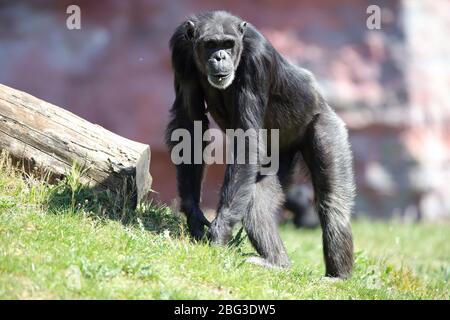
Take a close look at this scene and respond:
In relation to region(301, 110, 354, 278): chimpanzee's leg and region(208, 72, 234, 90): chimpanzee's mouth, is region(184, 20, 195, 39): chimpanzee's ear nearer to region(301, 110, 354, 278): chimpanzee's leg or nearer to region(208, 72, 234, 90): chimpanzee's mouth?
region(208, 72, 234, 90): chimpanzee's mouth

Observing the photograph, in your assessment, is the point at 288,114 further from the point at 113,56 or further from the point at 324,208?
the point at 113,56

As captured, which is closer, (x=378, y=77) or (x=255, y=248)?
(x=255, y=248)

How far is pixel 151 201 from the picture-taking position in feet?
24.1

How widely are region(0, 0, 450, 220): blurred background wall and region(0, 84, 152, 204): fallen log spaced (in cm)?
828

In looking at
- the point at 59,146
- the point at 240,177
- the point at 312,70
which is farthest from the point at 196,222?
the point at 312,70

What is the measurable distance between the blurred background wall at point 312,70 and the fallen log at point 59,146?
27.2 feet

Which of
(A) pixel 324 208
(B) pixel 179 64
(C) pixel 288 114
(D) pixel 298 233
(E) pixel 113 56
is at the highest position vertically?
(E) pixel 113 56

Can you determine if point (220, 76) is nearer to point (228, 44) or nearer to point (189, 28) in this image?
point (228, 44)

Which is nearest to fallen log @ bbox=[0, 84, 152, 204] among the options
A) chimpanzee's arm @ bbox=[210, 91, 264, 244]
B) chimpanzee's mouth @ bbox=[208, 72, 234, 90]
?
chimpanzee's arm @ bbox=[210, 91, 264, 244]

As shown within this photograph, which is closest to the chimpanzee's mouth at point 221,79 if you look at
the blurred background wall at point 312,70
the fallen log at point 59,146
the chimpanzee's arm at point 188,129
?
the chimpanzee's arm at point 188,129

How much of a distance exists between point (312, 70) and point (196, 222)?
9.48 metres

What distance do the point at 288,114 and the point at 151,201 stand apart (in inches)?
63.8

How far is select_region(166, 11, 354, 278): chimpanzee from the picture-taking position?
21.5 ft

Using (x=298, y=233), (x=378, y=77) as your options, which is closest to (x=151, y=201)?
(x=298, y=233)
